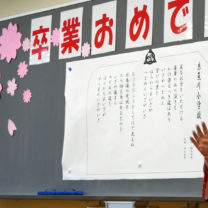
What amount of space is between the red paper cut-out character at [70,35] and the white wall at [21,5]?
0.57ft

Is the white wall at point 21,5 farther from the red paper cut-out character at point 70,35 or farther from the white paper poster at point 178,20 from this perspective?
the white paper poster at point 178,20

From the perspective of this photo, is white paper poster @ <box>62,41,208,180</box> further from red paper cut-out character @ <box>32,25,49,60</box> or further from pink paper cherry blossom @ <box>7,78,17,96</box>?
pink paper cherry blossom @ <box>7,78,17,96</box>

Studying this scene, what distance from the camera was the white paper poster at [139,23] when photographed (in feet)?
6.79

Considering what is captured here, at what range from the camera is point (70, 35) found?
2309 millimetres

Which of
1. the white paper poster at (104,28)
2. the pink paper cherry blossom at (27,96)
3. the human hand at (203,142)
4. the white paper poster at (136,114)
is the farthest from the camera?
the pink paper cherry blossom at (27,96)

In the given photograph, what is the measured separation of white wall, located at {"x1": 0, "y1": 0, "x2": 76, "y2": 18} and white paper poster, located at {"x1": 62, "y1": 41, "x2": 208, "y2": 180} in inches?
18.0

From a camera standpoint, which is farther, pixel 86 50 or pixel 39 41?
pixel 39 41

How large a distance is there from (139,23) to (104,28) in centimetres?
19

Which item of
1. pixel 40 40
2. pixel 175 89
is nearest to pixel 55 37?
pixel 40 40

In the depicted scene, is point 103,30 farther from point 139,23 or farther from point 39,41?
point 39,41

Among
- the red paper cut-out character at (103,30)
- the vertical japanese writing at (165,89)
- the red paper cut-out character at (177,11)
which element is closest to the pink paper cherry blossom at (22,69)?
the red paper cut-out character at (103,30)

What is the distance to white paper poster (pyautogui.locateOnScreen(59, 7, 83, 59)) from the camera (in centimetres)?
228

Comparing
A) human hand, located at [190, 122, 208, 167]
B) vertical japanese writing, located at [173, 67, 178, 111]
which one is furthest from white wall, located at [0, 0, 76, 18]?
human hand, located at [190, 122, 208, 167]

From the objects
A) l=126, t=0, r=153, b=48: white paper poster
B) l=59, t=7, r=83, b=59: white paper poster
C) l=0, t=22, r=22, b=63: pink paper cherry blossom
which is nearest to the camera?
l=126, t=0, r=153, b=48: white paper poster
